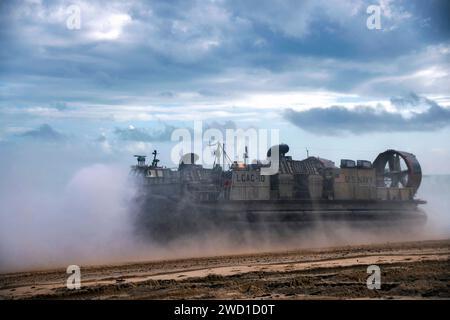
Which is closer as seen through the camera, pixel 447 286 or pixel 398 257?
pixel 447 286

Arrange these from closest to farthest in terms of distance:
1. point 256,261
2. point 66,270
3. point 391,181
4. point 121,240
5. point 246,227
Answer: point 66,270
point 256,261
point 121,240
point 246,227
point 391,181

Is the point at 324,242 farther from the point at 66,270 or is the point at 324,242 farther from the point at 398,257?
the point at 66,270

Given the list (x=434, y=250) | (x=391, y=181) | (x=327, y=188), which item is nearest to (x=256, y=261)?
(x=434, y=250)

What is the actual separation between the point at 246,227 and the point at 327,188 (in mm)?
3308

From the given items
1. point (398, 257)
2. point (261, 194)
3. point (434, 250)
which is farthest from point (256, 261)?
point (261, 194)

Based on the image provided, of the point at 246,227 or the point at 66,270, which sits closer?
the point at 66,270

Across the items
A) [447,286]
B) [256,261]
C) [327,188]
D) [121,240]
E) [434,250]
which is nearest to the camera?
[447,286]

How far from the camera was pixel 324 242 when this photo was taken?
1395 centimetres

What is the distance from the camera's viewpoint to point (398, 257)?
954 centimetres

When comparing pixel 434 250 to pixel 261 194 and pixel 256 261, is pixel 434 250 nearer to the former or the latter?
pixel 256 261

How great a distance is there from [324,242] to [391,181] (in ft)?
16.5

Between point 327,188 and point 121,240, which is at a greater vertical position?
point 327,188

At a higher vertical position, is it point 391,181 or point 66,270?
point 391,181
